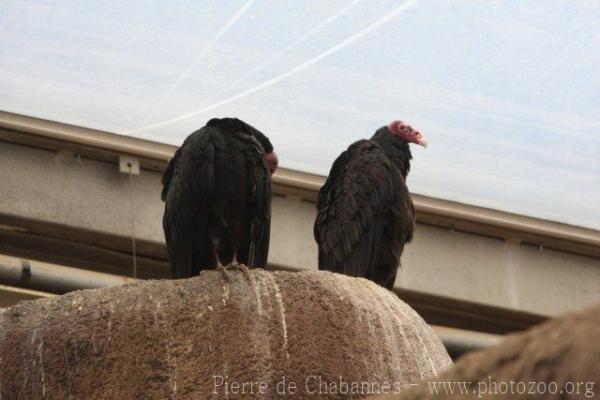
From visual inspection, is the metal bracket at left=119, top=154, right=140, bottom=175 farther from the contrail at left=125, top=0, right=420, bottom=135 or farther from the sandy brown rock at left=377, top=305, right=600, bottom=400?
the sandy brown rock at left=377, top=305, right=600, bottom=400

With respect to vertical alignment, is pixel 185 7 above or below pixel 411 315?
above

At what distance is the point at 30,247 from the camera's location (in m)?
10.7

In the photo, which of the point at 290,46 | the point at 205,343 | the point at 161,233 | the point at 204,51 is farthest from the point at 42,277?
the point at 205,343

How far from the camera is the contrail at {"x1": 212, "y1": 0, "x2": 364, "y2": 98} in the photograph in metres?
9.11

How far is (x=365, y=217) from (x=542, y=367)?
6135 millimetres

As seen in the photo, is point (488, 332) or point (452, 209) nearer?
point (452, 209)

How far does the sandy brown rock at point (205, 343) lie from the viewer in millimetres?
4867

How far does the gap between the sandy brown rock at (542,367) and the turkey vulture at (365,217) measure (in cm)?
588

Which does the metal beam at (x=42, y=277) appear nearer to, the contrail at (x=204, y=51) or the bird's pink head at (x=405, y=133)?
the contrail at (x=204, y=51)

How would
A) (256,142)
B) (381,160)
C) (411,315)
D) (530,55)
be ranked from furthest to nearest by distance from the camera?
(530,55) < (381,160) < (256,142) < (411,315)

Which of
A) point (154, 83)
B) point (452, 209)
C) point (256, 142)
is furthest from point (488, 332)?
point (256, 142)

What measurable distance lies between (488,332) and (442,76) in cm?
348

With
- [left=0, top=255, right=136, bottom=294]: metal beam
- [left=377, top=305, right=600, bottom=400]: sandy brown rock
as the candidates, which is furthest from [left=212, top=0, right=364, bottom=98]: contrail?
[left=377, top=305, right=600, bottom=400]: sandy brown rock

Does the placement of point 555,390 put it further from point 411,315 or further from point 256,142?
point 256,142
